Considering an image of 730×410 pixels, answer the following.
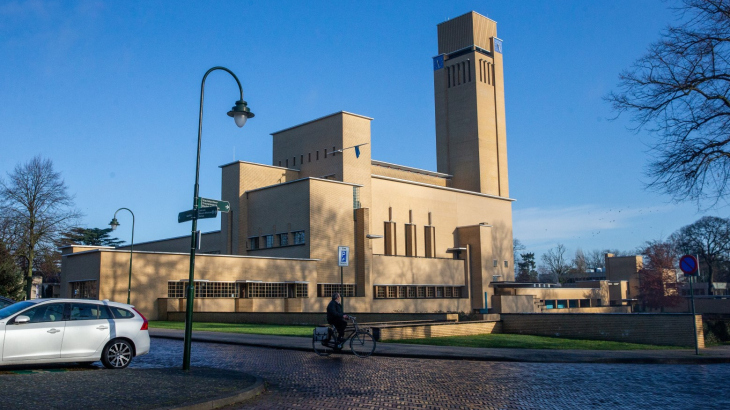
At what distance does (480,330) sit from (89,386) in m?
17.5

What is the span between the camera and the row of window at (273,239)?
50787 mm

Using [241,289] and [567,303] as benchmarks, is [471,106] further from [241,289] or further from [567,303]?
[241,289]

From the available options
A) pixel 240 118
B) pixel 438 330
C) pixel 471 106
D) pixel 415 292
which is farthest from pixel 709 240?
pixel 240 118

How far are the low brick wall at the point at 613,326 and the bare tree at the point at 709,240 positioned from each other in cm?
6429

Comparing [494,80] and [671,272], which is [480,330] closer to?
[494,80]

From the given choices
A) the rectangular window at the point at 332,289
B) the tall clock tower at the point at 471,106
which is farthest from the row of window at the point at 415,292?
the tall clock tower at the point at 471,106

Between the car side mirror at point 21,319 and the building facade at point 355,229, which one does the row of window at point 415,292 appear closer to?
the building facade at point 355,229

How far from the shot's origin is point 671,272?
3260 inches

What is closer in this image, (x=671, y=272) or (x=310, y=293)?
(x=310, y=293)

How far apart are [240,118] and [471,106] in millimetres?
67622

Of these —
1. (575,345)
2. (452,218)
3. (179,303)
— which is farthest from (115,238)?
(575,345)

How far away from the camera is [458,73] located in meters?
80.9

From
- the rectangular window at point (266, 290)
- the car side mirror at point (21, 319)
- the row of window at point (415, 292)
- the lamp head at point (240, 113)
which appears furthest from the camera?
the row of window at point (415, 292)

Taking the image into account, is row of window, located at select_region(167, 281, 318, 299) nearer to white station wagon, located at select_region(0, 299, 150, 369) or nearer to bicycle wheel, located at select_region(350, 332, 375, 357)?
bicycle wheel, located at select_region(350, 332, 375, 357)
